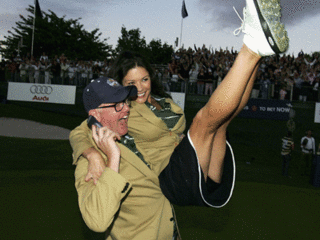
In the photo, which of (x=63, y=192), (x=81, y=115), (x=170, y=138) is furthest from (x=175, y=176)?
(x=81, y=115)

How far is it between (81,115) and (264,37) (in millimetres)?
17118

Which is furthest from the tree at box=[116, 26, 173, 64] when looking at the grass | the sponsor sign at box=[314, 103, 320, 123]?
the grass

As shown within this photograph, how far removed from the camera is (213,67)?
602 inches

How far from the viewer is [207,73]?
15008mm

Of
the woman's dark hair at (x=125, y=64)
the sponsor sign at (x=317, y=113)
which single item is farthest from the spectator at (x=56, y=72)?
the woman's dark hair at (x=125, y=64)

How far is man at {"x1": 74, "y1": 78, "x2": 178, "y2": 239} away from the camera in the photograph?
1.51 m

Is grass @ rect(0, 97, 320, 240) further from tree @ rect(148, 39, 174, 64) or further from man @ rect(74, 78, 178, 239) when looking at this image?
tree @ rect(148, 39, 174, 64)

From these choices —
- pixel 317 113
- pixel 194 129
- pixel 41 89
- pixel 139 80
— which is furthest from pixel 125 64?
pixel 41 89

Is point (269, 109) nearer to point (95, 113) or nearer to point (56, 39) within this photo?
point (95, 113)

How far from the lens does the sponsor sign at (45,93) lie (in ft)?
53.8

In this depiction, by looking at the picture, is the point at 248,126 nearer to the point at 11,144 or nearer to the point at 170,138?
the point at 11,144

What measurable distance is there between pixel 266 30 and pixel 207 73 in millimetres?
13938

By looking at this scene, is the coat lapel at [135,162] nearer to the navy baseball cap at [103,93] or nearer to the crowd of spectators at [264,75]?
the navy baseball cap at [103,93]

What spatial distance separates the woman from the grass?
286 centimetres
